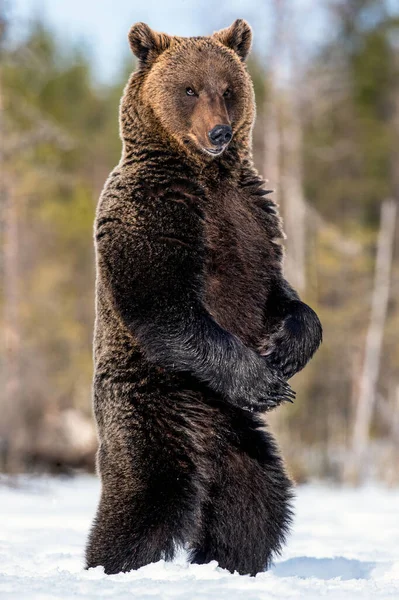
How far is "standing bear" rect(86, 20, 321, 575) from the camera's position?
414cm

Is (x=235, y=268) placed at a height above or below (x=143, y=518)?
above

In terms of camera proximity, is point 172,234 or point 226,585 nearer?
point 226,585

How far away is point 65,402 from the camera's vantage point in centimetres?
2441

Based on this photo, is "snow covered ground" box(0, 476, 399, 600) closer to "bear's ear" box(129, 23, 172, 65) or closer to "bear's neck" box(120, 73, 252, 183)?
"bear's neck" box(120, 73, 252, 183)

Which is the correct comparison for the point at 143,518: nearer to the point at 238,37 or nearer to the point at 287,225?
the point at 238,37

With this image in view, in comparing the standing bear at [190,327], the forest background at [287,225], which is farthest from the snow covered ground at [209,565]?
the forest background at [287,225]

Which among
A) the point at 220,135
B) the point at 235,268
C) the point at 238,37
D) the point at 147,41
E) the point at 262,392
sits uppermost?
the point at 238,37

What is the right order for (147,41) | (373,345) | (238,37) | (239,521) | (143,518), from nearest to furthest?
(143,518), (239,521), (147,41), (238,37), (373,345)

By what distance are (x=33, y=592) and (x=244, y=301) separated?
182 cm

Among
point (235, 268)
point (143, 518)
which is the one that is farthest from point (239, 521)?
point (235, 268)

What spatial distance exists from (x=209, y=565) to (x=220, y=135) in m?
1.98

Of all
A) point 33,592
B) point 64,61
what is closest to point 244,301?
point 33,592

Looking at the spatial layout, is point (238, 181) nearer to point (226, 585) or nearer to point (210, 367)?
point (210, 367)

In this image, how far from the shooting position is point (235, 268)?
4.48m
